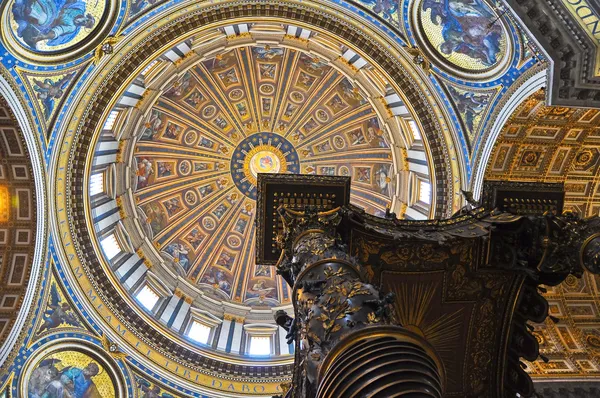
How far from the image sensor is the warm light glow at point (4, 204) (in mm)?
16234

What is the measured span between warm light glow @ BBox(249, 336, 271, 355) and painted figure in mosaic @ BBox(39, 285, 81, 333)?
7.12 metres

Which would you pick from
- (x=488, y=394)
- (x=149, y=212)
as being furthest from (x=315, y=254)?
(x=149, y=212)

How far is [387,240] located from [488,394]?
3.30 metres

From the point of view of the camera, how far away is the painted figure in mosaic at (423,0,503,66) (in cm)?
1312

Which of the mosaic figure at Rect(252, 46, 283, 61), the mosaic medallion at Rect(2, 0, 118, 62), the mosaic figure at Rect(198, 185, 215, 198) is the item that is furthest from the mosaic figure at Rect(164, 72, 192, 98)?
the mosaic medallion at Rect(2, 0, 118, 62)

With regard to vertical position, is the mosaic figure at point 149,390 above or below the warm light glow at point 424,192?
below

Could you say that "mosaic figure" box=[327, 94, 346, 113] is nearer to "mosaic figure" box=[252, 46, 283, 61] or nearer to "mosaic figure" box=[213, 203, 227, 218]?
"mosaic figure" box=[252, 46, 283, 61]

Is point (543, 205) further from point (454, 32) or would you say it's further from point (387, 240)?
point (454, 32)

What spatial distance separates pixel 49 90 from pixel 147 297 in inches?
363

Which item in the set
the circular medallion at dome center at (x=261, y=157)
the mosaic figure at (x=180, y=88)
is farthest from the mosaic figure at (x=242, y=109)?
the mosaic figure at (x=180, y=88)

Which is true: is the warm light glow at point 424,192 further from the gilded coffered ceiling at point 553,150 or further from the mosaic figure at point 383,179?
the mosaic figure at point 383,179

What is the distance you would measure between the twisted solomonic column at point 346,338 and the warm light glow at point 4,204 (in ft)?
38.5

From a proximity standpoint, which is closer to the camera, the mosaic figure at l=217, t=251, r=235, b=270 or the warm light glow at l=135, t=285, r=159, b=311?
the warm light glow at l=135, t=285, r=159, b=311

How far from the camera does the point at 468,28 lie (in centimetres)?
1372
